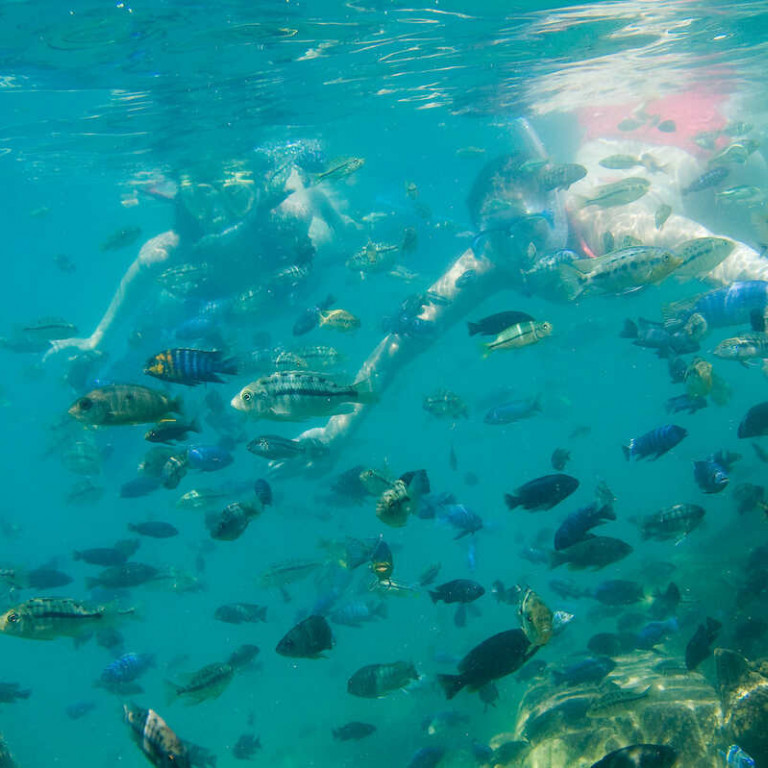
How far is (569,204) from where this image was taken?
14.5 metres

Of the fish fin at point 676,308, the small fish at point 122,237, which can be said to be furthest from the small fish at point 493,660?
the small fish at point 122,237

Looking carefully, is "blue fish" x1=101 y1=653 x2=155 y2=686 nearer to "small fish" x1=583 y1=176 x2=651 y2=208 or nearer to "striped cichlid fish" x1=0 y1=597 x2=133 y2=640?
"striped cichlid fish" x1=0 y1=597 x2=133 y2=640

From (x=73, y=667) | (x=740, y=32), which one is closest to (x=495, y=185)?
(x=740, y=32)

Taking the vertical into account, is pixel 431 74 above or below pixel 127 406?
above

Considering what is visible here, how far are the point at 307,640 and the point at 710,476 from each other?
455cm

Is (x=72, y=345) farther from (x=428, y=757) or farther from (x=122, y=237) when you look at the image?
(x=428, y=757)

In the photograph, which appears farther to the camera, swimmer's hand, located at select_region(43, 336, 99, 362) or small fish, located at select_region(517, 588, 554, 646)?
swimmer's hand, located at select_region(43, 336, 99, 362)

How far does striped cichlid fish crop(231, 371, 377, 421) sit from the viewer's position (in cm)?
420

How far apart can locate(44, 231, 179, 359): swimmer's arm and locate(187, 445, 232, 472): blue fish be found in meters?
13.8

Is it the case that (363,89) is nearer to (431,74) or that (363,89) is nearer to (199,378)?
(431,74)

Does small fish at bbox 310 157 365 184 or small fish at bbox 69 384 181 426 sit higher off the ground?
small fish at bbox 310 157 365 184

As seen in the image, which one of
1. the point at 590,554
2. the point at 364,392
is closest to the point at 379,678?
the point at 590,554

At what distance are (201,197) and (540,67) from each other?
46.1 ft

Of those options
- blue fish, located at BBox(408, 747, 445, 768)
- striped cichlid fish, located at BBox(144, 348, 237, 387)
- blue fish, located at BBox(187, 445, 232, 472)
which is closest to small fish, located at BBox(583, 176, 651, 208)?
blue fish, located at BBox(187, 445, 232, 472)
